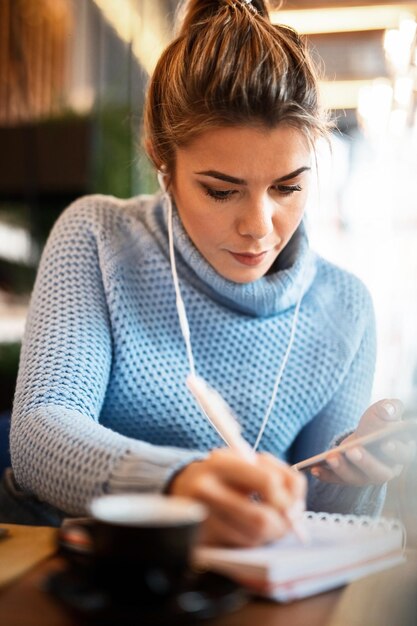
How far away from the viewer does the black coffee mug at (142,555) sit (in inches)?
21.3

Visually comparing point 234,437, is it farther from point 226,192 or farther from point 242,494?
point 226,192

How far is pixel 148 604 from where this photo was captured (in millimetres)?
547


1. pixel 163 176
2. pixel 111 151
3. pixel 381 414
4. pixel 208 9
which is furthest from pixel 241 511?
pixel 111 151

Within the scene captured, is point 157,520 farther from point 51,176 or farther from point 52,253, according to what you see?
point 51,176

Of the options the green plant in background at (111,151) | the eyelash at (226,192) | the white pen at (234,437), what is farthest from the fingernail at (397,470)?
the green plant in background at (111,151)

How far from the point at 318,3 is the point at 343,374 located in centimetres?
316

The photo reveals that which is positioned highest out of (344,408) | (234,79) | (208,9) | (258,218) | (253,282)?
(208,9)

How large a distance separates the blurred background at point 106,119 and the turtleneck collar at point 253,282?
11cm

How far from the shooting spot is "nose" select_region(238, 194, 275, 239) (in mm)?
1046

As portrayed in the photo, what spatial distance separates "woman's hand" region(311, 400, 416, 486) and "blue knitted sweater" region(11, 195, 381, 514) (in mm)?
172

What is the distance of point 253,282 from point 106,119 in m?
2.44

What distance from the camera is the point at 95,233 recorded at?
Result: 128 cm

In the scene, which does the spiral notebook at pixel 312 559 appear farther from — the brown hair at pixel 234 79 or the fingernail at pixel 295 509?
the brown hair at pixel 234 79

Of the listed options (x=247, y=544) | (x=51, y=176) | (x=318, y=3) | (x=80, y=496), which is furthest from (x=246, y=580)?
(x=318, y=3)
